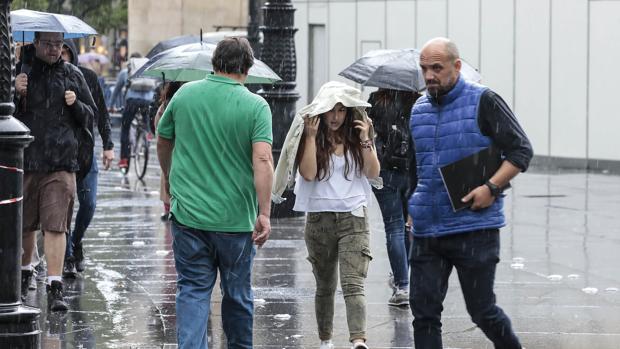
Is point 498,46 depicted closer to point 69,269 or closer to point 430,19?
point 430,19

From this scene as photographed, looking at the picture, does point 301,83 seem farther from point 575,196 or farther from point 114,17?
point 114,17

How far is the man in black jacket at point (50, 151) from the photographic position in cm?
926

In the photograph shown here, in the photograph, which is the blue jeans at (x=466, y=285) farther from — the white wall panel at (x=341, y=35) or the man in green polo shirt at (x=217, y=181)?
the white wall panel at (x=341, y=35)

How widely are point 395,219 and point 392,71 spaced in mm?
1085

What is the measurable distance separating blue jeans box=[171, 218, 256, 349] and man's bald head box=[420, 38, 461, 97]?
1.24 meters

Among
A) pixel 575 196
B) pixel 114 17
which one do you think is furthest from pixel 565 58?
pixel 114 17

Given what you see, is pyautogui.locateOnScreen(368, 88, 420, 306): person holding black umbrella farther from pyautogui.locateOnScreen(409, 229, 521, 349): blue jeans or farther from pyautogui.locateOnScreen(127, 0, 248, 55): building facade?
pyautogui.locateOnScreen(127, 0, 248, 55): building facade

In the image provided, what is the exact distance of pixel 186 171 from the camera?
6777mm

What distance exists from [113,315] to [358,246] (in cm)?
214

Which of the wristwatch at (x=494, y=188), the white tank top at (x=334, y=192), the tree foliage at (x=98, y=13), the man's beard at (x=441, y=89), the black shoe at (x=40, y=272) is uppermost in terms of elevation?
the tree foliage at (x=98, y=13)

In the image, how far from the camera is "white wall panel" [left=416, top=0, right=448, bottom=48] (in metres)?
28.9

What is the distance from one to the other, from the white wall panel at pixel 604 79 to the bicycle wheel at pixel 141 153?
830cm

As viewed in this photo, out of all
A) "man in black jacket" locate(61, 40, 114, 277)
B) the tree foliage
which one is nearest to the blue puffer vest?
"man in black jacket" locate(61, 40, 114, 277)

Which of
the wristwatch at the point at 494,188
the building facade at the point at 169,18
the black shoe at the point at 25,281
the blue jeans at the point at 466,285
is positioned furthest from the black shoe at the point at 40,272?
the building facade at the point at 169,18
